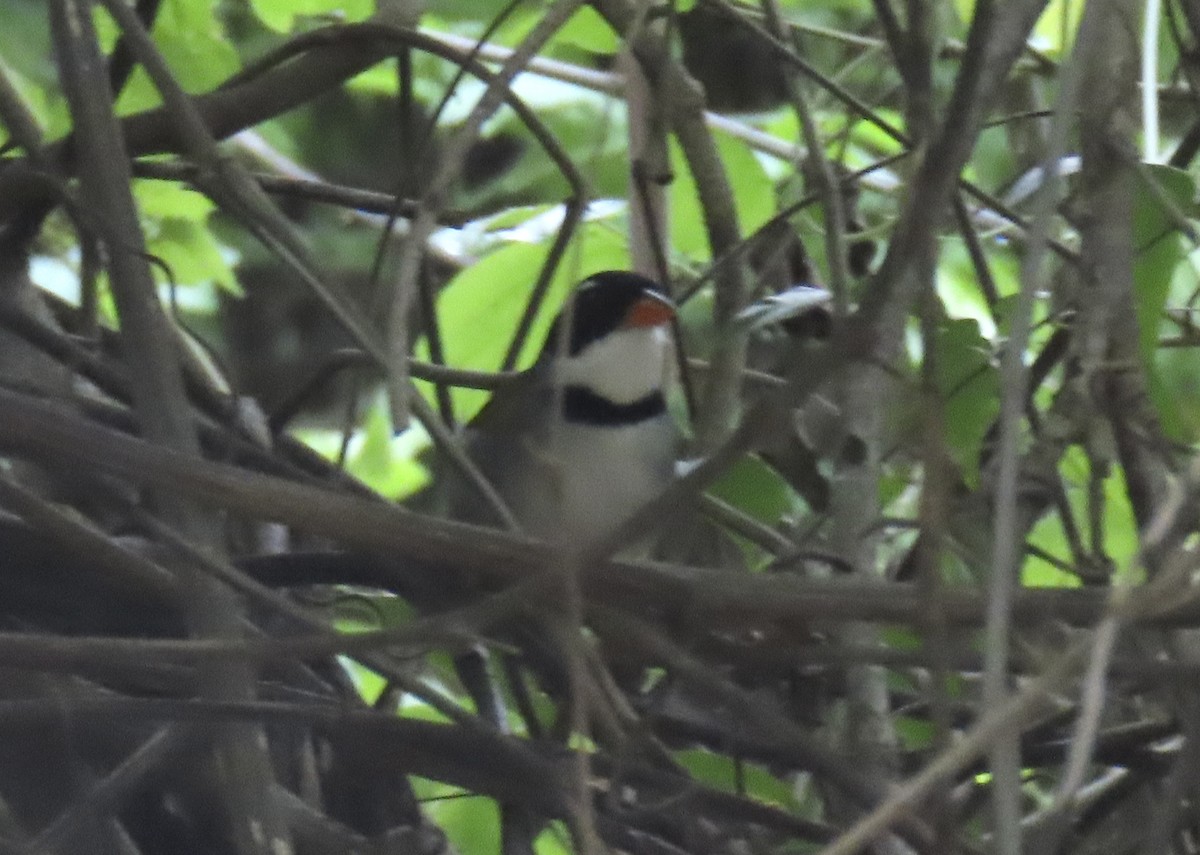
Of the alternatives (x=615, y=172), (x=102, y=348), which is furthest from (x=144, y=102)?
(x=615, y=172)

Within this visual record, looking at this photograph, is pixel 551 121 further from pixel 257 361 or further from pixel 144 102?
pixel 257 361

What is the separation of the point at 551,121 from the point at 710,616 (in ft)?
4.81

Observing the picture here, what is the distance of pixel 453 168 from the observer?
1.28 meters

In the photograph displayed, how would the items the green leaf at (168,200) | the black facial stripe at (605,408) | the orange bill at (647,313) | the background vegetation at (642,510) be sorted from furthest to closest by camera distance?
the black facial stripe at (605,408) < the orange bill at (647,313) < the green leaf at (168,200) < the background vegetation at (642,510)

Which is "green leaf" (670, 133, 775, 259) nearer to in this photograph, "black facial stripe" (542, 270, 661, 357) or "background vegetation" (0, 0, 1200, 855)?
"background vegetation" (0, 0, 1200, 855)

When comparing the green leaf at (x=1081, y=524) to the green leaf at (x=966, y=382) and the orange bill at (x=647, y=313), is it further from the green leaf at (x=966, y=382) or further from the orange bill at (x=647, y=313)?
the orange bill at (x=647, y=313)

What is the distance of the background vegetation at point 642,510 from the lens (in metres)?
1.13

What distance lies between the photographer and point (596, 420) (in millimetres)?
2535

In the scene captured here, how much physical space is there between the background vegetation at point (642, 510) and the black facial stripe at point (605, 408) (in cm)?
30

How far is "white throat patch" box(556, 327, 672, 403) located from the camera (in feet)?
8.49

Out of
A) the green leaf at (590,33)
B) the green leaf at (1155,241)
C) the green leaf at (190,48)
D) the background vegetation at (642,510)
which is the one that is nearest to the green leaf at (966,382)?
the background vegetation at (642,510)

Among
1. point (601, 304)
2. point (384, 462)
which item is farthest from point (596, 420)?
point (384, 462)

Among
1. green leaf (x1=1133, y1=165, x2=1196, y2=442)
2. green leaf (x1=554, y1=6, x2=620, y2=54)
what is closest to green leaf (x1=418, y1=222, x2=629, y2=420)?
green leaf (x1=554, y1=6, x2=620, y2=54)

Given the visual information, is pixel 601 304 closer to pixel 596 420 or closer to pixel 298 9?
pixel 596 420
